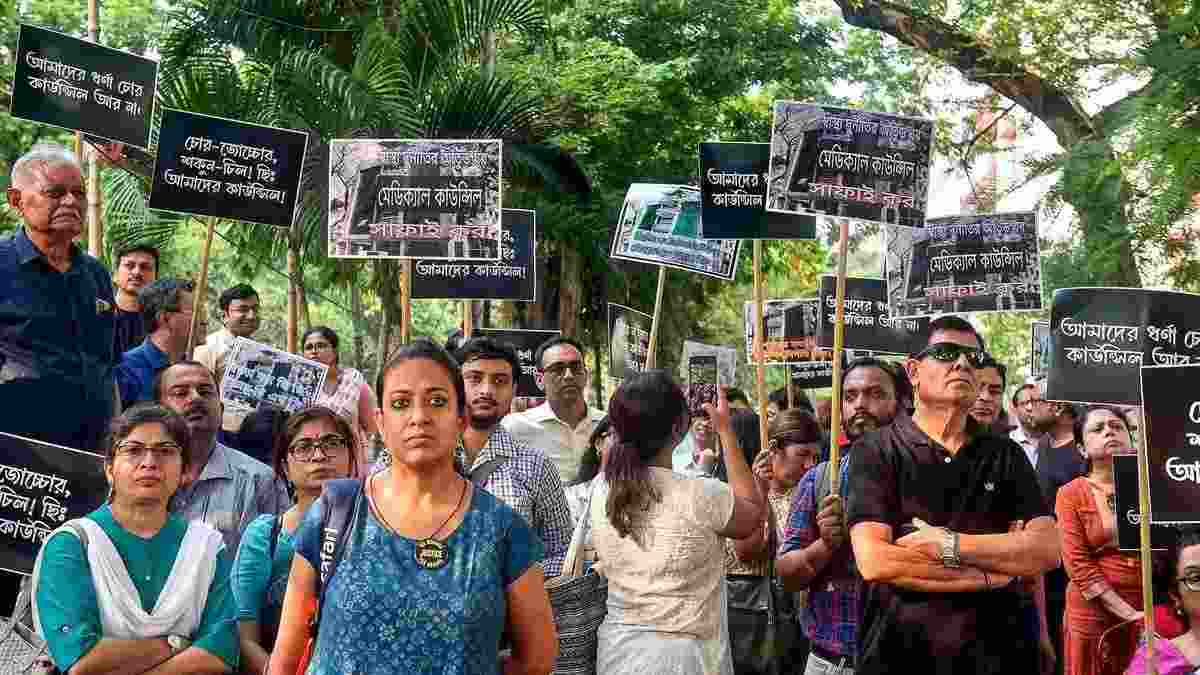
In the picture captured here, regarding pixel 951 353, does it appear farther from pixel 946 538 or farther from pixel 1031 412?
pixel 1031 412

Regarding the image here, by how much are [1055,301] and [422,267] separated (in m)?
5.21

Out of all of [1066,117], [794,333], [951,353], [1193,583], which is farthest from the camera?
[1066,117]

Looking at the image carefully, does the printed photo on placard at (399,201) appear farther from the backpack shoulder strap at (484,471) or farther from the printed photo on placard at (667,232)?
the backpack shoulder strap at (484,471)

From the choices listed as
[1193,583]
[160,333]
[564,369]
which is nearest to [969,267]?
[564,369]

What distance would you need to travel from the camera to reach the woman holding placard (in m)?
6.18

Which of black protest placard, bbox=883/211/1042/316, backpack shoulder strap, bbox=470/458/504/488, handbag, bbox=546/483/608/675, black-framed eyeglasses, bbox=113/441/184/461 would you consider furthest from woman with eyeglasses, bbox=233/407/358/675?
black protest placard, bbox=883/211/1042/316

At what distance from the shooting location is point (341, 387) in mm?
10320

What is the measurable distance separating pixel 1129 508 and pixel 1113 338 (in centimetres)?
73

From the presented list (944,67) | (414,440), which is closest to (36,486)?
(414,440)

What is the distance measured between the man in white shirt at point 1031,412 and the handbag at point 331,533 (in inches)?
277

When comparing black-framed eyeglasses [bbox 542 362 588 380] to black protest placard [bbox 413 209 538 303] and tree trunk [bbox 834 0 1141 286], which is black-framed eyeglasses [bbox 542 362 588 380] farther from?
tree trunk [bbox 834 0 1141 286]

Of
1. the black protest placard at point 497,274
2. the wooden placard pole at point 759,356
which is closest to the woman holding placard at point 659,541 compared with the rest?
the wooden placard pole at point 759,356

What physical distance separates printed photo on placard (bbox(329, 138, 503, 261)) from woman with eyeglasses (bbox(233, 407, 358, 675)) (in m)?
2.61

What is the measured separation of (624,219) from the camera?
37.8 ft
